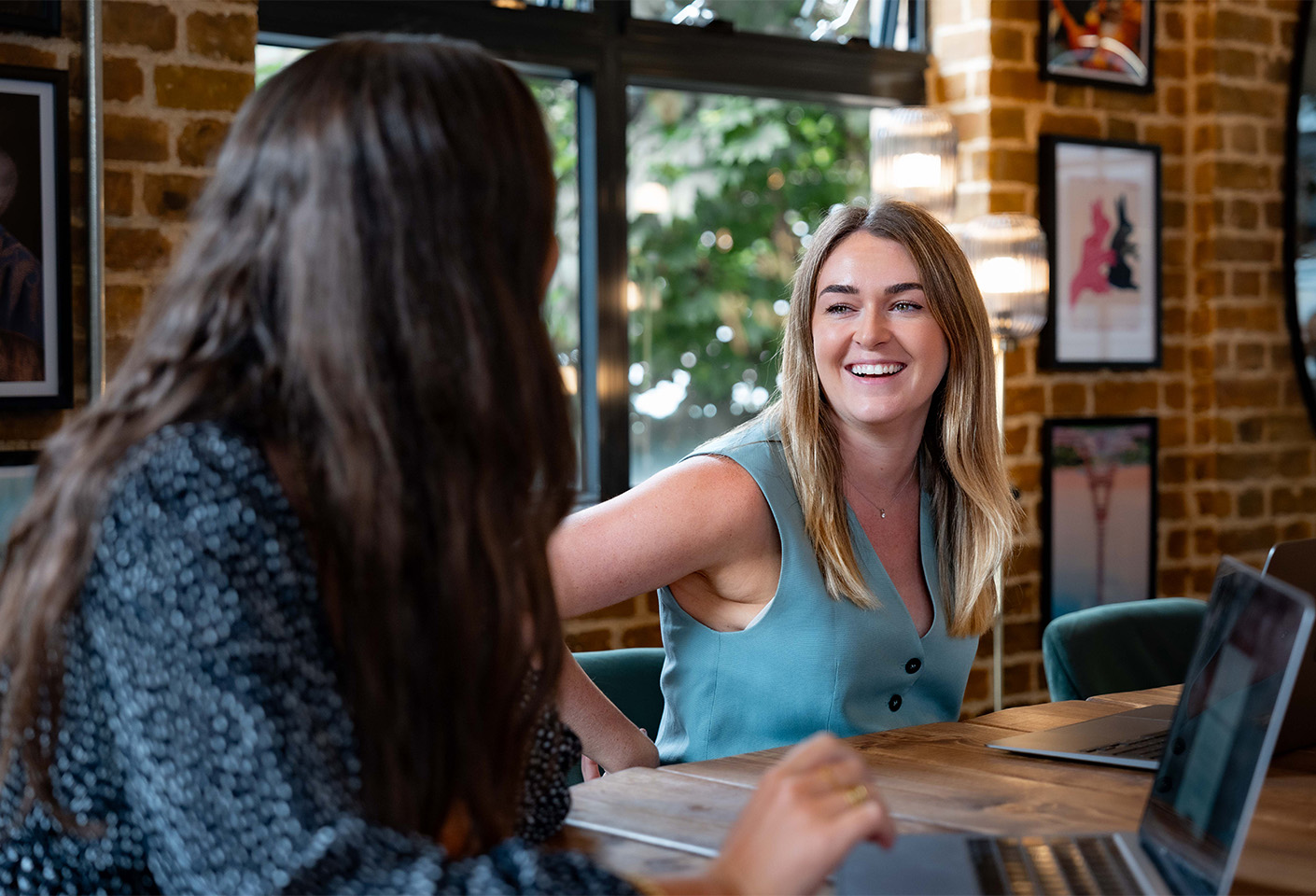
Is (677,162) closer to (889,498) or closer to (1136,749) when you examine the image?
(889,498)

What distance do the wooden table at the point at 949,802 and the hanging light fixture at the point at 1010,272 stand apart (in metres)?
1.87

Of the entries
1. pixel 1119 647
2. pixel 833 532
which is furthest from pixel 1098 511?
pixel 833 532

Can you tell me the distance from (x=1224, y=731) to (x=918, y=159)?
2.53 metres

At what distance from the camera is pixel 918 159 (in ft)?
11.4

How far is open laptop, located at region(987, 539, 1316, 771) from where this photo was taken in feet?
5.18

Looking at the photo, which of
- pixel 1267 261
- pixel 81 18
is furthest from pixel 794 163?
pixel 81 18

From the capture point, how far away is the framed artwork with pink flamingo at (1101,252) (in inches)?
156

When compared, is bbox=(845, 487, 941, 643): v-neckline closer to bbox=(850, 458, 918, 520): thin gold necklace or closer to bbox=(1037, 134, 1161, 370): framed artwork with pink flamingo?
bbox=(850, 458, 918, 520): thin gold necklace

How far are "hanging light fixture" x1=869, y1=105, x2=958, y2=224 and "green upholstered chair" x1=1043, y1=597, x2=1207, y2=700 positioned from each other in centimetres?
125

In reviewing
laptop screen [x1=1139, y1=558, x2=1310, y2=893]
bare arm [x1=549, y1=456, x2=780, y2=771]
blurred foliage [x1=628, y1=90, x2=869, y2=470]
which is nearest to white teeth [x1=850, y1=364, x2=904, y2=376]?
bare arm [x1=549, y1=456, x2=780, y2=771]

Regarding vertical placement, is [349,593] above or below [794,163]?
below

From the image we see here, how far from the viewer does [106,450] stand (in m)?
0.87

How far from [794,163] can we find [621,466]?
1.08 m

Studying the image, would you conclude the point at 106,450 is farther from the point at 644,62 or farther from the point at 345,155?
the point at 644,62
